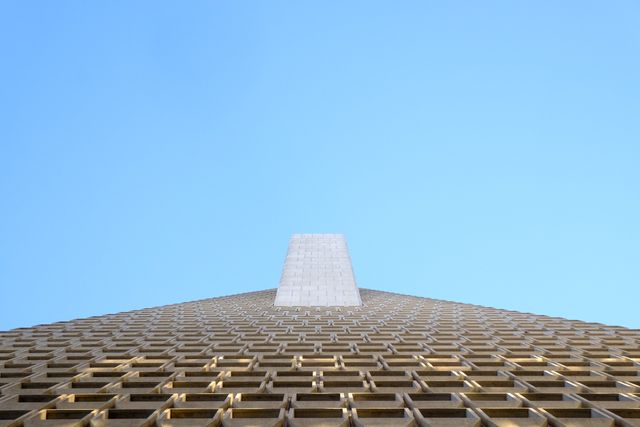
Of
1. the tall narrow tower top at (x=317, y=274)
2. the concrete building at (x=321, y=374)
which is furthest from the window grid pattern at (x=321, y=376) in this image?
the tall narrow tower top at (x=317, y=274)

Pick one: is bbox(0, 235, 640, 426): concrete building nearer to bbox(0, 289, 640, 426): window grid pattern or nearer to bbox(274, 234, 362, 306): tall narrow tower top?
bbox(0, 289, 640, 426): window grid pattern

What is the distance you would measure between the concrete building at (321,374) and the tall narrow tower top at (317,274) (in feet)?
70.8

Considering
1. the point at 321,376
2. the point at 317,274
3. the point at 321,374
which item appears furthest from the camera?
the point at 317,274

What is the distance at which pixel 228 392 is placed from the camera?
687 inches

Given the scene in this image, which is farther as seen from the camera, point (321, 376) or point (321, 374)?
point (321, 374)

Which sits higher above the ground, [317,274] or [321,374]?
[317,274]

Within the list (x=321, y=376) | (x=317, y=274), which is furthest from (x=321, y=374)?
(x=317, y=274)

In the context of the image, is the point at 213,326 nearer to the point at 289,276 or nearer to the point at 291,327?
the point at 291,327

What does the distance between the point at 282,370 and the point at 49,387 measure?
828cm

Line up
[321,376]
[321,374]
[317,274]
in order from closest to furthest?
1. [321,376]
2. [321,374]
3. [317,274]

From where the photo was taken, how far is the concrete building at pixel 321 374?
1527 cm

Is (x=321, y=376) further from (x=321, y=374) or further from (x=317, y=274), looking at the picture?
(x=317, y=274)

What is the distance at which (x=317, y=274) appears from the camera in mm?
69500

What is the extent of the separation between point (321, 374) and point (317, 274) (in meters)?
49.7
